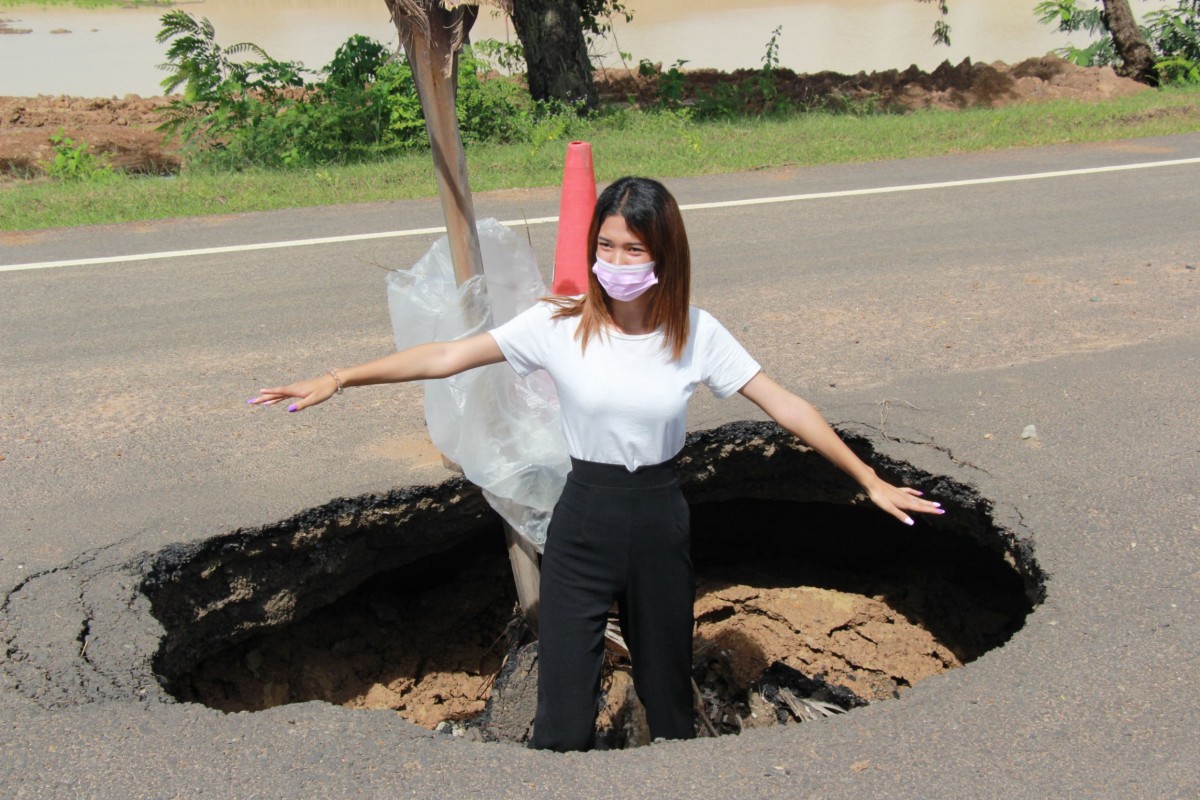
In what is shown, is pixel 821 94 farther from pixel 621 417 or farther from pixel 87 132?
pixel 621 417

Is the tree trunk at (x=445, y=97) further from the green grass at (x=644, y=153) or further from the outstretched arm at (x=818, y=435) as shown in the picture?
the green grass at (x=644, y=153)

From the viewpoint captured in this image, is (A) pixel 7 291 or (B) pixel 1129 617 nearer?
(B) pixel 1129 617

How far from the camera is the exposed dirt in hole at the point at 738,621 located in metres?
4.61

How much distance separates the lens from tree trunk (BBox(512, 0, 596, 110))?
12.4 m

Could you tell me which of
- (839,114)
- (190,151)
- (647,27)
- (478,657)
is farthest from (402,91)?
(647,27)

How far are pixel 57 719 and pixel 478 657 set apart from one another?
7.47 feet

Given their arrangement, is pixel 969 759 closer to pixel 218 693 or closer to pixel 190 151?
pixel 218 693

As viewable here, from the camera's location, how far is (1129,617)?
3.43 meters

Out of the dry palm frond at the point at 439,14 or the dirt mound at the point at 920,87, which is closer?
the dry palm frond at the point at 439,14

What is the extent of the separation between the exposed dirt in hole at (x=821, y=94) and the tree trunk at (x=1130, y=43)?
44 cm

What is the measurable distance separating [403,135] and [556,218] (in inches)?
138

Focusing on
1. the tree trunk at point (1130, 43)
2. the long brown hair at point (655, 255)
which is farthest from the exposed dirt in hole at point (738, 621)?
the tree trunk at point (1130, 43)

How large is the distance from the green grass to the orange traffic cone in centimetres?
483

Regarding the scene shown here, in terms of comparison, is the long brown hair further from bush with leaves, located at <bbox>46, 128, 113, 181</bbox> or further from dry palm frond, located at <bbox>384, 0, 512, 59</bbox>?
bush with leaves, located at <bbox>46, 128, 113, 181</bbox>
